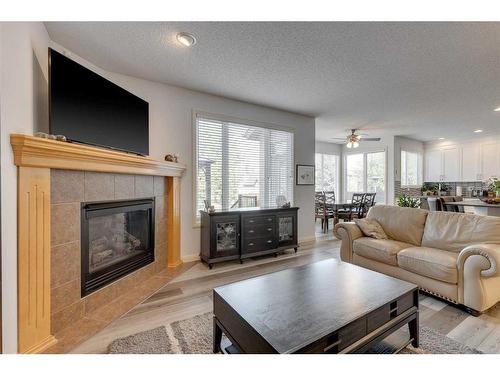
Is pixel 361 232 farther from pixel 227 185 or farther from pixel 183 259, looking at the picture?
pixel 183 259

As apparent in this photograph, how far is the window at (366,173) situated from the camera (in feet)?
22.9

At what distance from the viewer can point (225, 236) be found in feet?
11.1

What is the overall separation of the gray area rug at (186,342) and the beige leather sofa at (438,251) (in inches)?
22.8

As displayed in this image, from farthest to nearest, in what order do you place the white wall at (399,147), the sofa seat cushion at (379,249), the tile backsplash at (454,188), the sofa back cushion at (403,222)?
the tile backsplash at (454,188)
the white wall at (399,147)
the sofa back cushion at (403,222)
the sofa seat cushion at (379,249)

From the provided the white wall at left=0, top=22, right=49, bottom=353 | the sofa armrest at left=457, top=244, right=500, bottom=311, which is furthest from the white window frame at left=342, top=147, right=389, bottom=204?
the white wall at left=0, top=22, right=49, bottom=353

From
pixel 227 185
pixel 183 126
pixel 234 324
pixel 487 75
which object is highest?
pixel 487 75

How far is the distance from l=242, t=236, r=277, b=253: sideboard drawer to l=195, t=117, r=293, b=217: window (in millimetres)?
664

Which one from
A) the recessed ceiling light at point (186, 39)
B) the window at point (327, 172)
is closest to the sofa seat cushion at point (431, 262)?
the recessed ceiling light at point (186, 39)

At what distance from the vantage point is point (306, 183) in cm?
479

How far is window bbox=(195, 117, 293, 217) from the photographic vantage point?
3680mm

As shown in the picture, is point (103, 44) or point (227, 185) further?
point (227, 185)

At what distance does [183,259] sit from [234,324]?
2280mm

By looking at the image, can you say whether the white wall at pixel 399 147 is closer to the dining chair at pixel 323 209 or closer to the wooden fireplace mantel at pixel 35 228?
the dining chair at pixel 323 209
